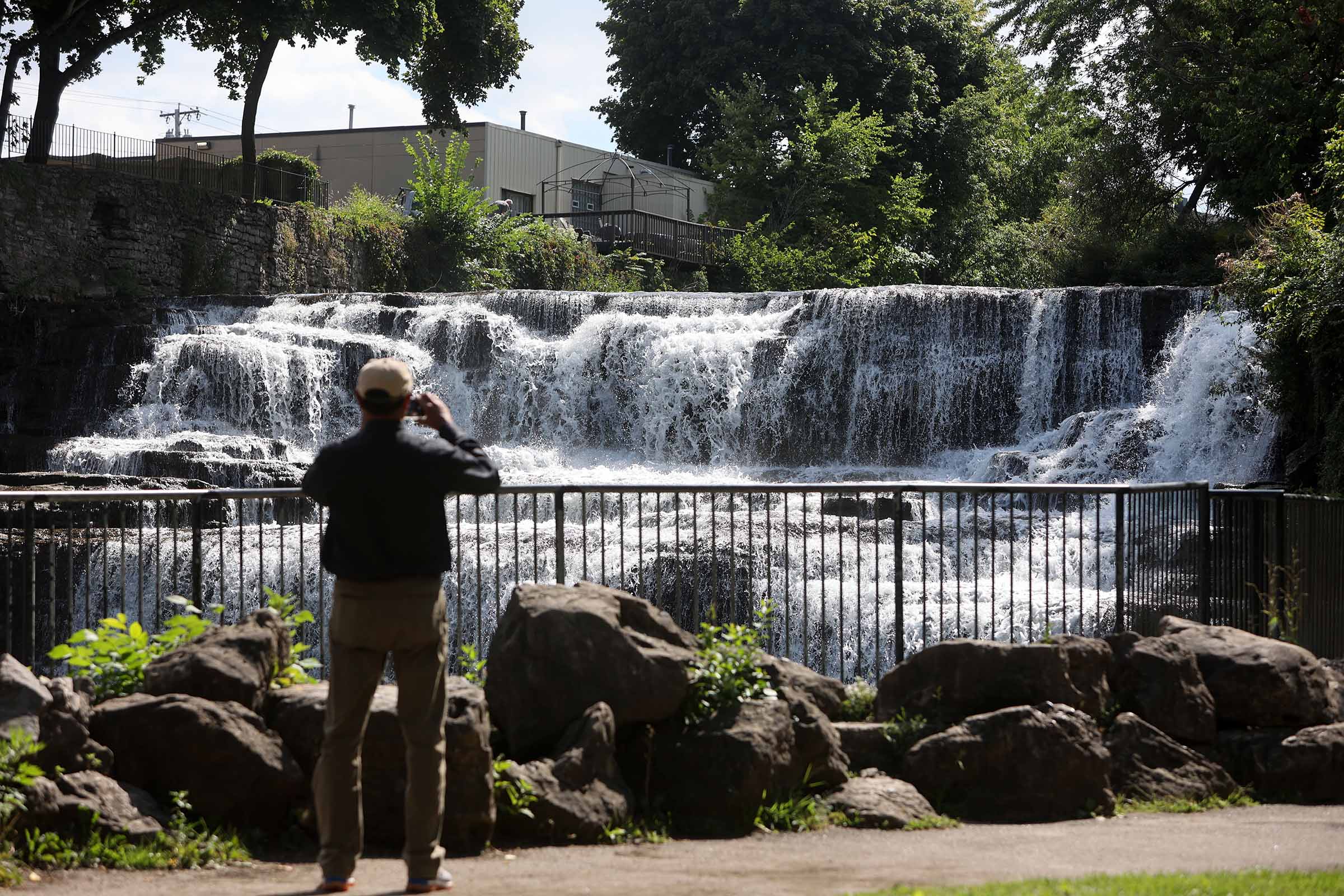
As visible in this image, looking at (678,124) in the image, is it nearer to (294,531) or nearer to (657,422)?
(657,422)

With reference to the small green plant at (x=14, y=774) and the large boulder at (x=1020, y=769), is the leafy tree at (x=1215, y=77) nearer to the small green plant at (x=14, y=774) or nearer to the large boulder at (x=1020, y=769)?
the large boulder at (x=1020, y=769)

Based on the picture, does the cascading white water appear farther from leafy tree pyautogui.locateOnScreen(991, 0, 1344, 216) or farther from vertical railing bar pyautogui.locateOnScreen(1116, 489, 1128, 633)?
vertical railing bar pyautogui.locateOnScreen(1116, 489, 1128, 633)

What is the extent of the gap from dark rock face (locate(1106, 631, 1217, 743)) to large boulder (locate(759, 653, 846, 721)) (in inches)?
58.9

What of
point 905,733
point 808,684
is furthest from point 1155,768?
point 808,684

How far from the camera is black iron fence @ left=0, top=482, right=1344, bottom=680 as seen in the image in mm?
8828

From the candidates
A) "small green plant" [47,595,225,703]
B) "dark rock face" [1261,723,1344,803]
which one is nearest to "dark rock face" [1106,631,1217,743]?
"dark rock face" [1261,723,1344,803]

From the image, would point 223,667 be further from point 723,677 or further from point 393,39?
point 393,39

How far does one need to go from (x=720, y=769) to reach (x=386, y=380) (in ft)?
8.00

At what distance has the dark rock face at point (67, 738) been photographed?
5.75 m

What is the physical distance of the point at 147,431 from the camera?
2334 centimetres

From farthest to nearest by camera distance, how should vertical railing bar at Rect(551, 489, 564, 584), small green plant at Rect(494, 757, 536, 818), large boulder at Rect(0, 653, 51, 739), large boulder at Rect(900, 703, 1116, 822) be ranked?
vertical railing bar at Rect(551, 489, 564, 584) → large boulder at Rect(900, 703, 1116, 822) → small green plant at Rect(494, 757, 536, 818) → large boulder at Rect(0, 653, 51, 739)

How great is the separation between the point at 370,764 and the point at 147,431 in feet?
62.0

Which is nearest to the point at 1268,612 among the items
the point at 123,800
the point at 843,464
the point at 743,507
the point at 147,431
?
the point at 743,507

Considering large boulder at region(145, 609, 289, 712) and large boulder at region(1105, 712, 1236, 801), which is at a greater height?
large boulder at region(145, 609, 289, 712)
